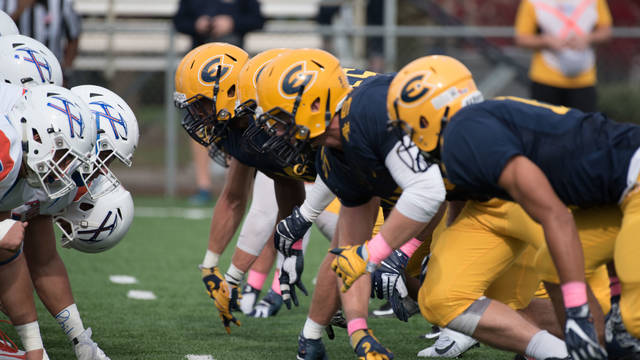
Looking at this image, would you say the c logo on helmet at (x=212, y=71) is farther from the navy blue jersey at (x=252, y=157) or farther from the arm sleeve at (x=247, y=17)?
the arm sleeve at (x=247, y=17)

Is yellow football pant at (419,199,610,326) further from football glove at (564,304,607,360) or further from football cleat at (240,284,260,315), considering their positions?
football cleat at (240,284,260,315)

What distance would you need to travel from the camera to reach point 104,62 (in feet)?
37.6

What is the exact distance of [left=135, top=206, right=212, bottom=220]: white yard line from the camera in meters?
8.71

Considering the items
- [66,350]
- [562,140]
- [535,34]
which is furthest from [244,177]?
[535,34]

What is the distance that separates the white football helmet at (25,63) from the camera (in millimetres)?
4004

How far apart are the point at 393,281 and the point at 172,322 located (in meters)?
1.43

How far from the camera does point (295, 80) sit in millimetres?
3688

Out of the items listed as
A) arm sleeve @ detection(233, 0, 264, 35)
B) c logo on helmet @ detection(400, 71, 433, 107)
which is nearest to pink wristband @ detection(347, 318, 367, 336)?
c logo on helmet @ detection(400, 71, 433, 107)

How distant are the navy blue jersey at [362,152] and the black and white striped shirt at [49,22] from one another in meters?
4.08

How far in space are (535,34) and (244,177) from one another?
344 centimetres

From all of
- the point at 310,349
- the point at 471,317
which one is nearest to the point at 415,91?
the point at 471,317

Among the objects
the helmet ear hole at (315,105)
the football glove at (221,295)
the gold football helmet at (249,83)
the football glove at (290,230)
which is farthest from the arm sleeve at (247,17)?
the helmet ear hole at (315,105)

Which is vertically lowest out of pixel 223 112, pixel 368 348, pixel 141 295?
pixel 141 295

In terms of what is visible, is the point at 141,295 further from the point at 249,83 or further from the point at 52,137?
the point at 52,137
